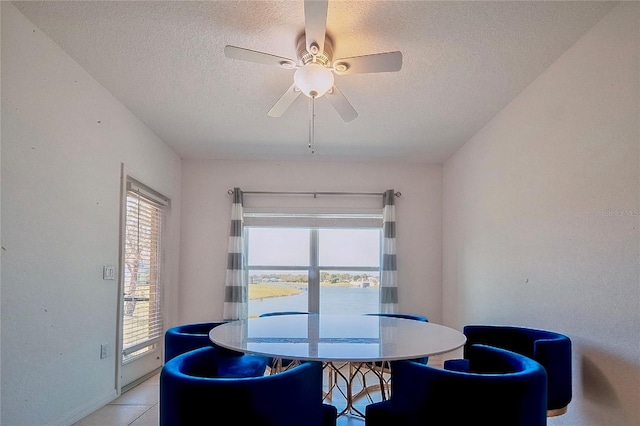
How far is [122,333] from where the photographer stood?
3.16 metres

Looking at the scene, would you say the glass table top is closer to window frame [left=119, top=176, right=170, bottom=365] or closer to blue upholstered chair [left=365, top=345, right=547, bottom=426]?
blue upholstered chair [left=365, top=345, right=547, bottom=426]

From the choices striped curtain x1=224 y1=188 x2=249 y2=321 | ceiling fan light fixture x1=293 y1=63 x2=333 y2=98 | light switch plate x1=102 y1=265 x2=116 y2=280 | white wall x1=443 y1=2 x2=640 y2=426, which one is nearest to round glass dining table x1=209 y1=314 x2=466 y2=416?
white wall x1=443 y1=2 x2=640 y2=426

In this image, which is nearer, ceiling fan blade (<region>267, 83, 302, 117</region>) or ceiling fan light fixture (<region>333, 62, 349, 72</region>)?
ceiling fan light fixture (<region>333, 62, 349, 72</region>)

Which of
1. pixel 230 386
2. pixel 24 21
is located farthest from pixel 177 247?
pixel 230 386

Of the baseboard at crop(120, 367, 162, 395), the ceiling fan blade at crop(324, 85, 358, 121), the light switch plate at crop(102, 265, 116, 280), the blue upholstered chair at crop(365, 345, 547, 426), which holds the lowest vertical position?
the baseboard at crop(120, 367, 162, 395)

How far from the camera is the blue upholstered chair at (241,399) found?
1320 millimetres

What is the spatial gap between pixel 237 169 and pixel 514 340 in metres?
3.46

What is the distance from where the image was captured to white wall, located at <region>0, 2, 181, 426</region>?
2.03 meters

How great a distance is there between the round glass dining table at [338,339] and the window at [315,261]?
212 cm

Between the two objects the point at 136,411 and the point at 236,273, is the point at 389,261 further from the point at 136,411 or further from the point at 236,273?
the point at 136,411

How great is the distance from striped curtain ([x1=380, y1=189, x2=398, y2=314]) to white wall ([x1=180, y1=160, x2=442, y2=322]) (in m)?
0.19

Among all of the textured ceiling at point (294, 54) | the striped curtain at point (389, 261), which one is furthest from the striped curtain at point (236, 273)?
the striped curtain at point (389, 261)

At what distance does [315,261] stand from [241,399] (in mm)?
3503

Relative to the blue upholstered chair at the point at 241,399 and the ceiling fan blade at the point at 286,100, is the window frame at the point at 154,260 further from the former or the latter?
the blue upholstered chair at the point at 241,399
